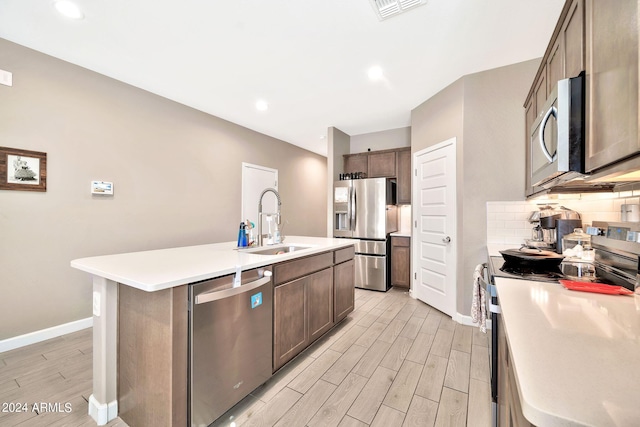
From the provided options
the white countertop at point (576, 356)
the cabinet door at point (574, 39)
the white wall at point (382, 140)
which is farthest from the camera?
the white wall at point (382, 140)

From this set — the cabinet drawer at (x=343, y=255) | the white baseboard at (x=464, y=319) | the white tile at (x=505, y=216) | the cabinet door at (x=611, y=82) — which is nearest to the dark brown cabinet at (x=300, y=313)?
the cabinet drawer at (x=343, y=255)

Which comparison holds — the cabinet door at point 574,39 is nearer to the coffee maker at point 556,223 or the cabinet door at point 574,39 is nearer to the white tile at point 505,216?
the coffee maker at point 556,223

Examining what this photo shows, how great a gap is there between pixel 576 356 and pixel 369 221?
11.8ft

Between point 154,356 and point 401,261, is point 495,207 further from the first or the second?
point 154,356

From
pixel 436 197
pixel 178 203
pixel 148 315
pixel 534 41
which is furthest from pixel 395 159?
pixel 148 315

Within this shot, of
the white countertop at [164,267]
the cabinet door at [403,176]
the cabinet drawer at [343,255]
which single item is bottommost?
the cabinet drawer at [343,255]

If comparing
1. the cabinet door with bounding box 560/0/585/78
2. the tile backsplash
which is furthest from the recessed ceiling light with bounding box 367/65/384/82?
the tile backsplash

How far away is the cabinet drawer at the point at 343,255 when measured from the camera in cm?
266

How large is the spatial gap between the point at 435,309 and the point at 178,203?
3.67 meters

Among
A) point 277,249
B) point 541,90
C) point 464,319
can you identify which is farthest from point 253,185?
point 541,90

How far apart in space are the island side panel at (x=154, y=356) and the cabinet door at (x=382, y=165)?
3944 millimetres

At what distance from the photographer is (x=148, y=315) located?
1.37 metres

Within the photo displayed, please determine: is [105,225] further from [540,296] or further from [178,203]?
[540,296]

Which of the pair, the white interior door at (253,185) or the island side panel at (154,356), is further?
the white interior door at (253,185)
